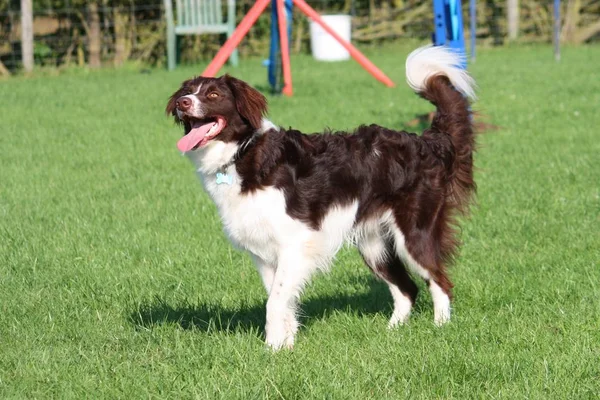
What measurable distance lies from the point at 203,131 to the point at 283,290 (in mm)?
917

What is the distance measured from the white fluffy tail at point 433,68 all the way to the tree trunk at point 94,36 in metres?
16.2

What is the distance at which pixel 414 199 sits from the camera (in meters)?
5.19

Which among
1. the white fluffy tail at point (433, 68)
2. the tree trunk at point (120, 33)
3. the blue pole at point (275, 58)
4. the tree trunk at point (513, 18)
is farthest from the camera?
the tree trunk at point (513, 18)

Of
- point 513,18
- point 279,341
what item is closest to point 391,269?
point 279,341

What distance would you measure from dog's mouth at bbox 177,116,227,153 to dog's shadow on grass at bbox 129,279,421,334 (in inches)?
39.1

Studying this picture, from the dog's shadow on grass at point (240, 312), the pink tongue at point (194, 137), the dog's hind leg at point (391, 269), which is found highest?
the pink tongue at point (194, 137)

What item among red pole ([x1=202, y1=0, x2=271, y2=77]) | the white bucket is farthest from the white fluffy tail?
the white bucket

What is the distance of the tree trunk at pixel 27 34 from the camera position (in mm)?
19328

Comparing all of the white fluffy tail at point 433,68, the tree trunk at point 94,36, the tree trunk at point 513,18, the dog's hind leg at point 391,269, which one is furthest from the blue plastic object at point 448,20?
the tree trunk at point 513,18

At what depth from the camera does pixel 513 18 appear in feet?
80.1

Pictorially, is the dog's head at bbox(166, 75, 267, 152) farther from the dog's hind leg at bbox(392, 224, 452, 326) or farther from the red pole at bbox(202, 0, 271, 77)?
the red pole at bbox(202, 0, 271, 77)

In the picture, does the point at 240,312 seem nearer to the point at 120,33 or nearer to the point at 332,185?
the point at 332,185

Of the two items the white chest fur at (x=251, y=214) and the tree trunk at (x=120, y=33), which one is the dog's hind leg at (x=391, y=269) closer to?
the white chest fur at (x=251, y=214)

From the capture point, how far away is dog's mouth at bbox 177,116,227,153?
4.65 m
